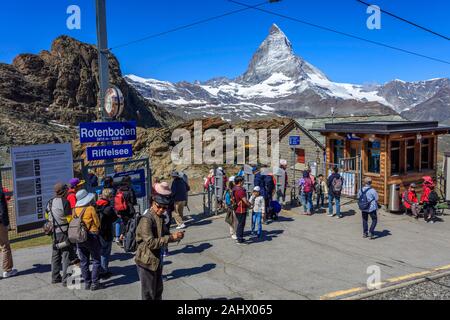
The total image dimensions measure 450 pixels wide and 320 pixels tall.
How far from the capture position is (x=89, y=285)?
8586mm

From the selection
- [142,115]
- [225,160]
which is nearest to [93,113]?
[142,115]

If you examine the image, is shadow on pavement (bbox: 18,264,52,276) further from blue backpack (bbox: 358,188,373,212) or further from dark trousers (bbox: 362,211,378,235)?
dark trousers (bbox: 362,211,378,235)

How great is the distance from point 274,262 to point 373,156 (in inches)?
354

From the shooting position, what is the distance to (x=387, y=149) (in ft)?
55.2

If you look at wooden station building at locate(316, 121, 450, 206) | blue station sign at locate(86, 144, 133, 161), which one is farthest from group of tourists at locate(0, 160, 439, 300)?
wooden station building at locate(316, 121, 450, 206)

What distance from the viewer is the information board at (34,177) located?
11.4 m

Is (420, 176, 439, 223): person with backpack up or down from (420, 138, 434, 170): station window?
down

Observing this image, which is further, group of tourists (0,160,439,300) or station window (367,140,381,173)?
station window (367,140,381,173)

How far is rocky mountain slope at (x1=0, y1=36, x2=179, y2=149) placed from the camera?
7400 centimetres

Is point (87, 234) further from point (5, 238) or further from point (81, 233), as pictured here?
point (5, 238)

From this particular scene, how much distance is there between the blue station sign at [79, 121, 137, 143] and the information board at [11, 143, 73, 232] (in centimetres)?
95

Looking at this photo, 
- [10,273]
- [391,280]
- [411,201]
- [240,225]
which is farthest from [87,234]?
[411,201]

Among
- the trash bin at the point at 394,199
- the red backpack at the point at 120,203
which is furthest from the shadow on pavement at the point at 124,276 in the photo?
the trash bin at the point at 394,199
